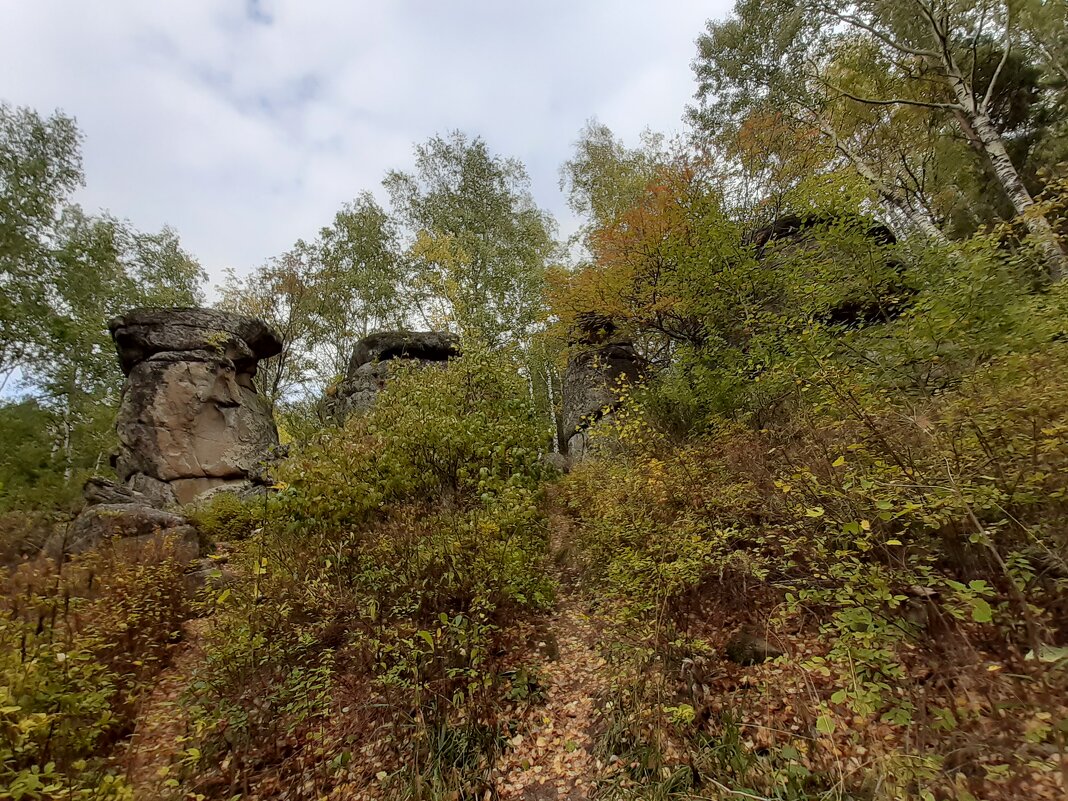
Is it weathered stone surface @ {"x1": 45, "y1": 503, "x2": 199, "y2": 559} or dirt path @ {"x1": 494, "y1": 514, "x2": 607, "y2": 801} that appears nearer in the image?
dirt path @ {"x1": 494, "y1": 514, "x2": 607, "y2": 801}

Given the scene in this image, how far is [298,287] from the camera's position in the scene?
16.6m

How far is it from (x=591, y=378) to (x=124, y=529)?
10272 mm

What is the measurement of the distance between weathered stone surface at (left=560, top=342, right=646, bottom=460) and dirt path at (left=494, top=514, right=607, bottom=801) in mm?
7210

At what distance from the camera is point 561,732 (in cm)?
347

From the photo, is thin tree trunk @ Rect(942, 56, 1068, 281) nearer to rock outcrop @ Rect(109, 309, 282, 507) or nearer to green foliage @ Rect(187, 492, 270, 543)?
green foliage @ Rect(187, 492, 270, 543)

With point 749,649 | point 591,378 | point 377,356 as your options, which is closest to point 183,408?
point 377,356

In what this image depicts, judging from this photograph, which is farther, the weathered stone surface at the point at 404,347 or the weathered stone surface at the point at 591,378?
the weathered stone surface at the point at 404,347

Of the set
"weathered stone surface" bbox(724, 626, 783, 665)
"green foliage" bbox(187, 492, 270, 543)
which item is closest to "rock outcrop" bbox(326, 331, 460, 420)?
"green foliage" bbox(187, 492, 270, 543)

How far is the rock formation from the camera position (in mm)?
11641

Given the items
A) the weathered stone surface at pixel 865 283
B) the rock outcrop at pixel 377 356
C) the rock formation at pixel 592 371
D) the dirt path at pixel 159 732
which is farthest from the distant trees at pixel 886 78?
the dirt path at pixel 159 732

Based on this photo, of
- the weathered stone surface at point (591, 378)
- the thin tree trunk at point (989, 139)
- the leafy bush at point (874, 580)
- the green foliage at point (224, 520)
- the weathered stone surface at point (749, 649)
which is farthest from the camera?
the weathered stone surface at point (591, 378)

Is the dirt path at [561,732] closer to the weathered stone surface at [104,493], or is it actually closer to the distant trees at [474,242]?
the weathered stone surface at [104,493]

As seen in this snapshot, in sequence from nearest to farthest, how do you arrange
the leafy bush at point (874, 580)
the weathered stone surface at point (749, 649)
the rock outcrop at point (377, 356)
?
the leafy bush at point (874, 580)
the weathered stone surface at point (749, 649)
the rock outcrop at point (377, 356)

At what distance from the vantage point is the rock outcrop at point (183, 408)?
1098 centimetres
